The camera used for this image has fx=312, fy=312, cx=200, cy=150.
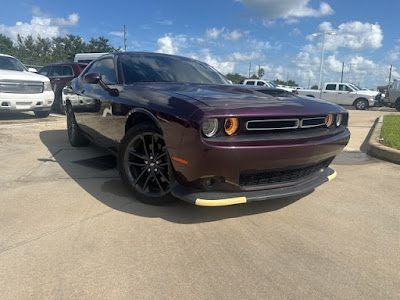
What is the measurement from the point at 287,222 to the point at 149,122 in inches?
58.6

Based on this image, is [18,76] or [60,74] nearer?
[18,76]

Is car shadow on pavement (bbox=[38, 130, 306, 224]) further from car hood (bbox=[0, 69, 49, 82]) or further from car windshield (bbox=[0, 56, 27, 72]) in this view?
car windshield (bbox=[0, 56, 27, 72])

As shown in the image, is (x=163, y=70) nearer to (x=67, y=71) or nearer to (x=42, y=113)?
(x=42, y=113)

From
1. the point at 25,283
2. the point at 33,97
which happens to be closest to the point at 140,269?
the point at 25,283

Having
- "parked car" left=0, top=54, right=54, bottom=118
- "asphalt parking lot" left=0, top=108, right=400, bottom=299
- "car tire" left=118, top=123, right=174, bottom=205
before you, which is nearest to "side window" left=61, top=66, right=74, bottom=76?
"parked car" left=0, top=54, right=54, bottom=118

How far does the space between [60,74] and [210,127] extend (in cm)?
912

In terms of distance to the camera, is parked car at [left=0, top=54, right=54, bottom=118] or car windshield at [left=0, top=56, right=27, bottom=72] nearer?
parked car at [left=0, top=54, right=54, bottom=118]

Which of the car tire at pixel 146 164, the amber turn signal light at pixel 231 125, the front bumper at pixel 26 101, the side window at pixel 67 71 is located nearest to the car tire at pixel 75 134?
the car tire at pixel 146 164

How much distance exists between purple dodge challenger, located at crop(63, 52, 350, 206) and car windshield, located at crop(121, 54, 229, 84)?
0.9 inches

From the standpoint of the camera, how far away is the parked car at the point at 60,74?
955cm

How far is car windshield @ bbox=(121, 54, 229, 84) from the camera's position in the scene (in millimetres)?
3465

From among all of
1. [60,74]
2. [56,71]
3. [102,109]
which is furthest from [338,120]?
[56,71]

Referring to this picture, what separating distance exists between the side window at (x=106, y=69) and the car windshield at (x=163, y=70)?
18 centimetres

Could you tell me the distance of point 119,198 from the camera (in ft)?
10.0
